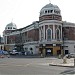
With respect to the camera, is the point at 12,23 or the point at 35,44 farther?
the point at 12,23

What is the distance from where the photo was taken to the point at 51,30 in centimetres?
6475

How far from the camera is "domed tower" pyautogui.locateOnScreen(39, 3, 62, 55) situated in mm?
64500

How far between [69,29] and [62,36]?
3.74 meters

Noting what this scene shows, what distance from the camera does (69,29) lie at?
70812 millimetres

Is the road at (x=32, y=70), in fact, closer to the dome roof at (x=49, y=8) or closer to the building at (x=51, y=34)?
the building at (x=51, y=34)

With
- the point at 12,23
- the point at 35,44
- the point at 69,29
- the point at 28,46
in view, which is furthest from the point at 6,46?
the point at 69,29

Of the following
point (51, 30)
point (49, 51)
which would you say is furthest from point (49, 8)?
point (49, 51)

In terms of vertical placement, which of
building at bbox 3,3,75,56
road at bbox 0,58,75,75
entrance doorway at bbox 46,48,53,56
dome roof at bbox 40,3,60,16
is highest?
dome roof at bbox 40,3,60,16

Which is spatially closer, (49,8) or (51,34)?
(51,34)

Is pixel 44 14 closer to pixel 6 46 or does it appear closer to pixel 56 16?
pixel 56 16

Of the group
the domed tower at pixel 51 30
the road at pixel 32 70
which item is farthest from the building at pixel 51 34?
the road at pixel 32 70

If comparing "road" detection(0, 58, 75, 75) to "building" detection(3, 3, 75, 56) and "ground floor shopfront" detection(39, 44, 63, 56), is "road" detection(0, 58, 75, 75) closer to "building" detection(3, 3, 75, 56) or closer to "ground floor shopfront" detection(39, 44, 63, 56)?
"ground floor shopfront" detection(39, 44, 63, 56)

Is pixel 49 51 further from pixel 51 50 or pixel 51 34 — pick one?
pixel 51 34

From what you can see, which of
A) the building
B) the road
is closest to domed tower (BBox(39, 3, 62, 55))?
the building
